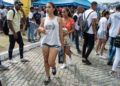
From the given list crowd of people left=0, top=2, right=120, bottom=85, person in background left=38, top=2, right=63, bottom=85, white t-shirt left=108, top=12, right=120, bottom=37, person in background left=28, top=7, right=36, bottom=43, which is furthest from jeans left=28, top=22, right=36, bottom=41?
person in background left=38, top=2, right=63, bottom=85

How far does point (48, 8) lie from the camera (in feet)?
22.4

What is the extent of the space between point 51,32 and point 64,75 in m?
1.57

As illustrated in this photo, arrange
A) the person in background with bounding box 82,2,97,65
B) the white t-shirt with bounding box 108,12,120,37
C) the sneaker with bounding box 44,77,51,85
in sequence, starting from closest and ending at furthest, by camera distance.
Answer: the sneaker with bounding box 44,77,51,85, the white t-shirt with bounding box 108,12,120,37, the person in background with bounding box 82,2,97,65

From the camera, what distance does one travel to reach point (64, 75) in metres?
7.99

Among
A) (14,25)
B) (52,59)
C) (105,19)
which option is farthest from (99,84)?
(105,19)

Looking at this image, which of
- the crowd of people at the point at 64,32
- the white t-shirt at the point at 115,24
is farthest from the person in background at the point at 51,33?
the white t-shirt at the point at 115,24

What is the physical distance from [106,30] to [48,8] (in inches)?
207

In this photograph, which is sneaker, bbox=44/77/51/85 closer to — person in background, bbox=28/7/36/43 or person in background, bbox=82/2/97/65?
person in background, bbox=82/2/97/65

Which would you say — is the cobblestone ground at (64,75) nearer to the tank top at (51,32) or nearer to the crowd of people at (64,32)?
the crowd of people at (64,32)

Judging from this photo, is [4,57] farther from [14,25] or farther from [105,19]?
[105,19]

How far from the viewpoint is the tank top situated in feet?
22.4

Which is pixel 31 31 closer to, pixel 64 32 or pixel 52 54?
pixel 64 32

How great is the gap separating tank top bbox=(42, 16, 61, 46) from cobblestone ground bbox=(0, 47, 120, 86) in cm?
96

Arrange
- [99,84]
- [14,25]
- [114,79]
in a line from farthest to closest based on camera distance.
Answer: [14,25] < [114,79] < [99,84]
